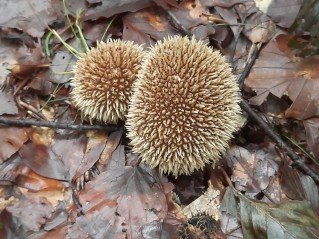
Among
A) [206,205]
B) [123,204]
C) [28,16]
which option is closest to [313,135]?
[206,205]

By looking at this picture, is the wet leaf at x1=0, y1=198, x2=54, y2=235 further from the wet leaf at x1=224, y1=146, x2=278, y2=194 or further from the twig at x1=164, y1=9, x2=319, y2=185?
the twig at x1=164, y1=9, x2=319, y2=185

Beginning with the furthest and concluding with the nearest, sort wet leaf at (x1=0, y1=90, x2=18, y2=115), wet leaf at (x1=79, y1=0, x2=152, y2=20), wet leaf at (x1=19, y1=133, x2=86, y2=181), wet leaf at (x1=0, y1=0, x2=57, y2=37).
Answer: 1. wet leaf at (x1=0, y1=0, x2=57, y2=37)
2. wet leaf at (x1=79, y1=0, x2=152, y2=20)
3. wet leaf at (x1=0, y1=90, x2=18, y2=115)
4. wet leaf at (x1=19, y1=133, x2=86, y2=181)

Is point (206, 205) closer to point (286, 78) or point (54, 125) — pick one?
point (286, 78)

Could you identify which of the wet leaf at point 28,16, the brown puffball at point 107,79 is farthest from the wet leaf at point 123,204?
the wet leaf at point 28,16

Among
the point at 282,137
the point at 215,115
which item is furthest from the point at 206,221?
the point at 282,137

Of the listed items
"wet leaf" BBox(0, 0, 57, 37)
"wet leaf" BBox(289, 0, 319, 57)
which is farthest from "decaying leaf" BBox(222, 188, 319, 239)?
"wet leaf" BBox(0, 0, 57, 37)

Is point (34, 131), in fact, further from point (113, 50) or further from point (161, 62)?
point (161, 62)
